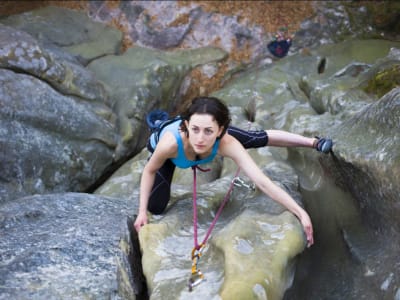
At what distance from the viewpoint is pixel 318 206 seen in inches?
203

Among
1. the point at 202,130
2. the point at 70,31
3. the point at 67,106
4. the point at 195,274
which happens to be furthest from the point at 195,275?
the point at 70,31

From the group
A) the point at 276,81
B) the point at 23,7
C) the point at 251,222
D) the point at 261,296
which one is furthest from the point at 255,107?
the point at 23,7

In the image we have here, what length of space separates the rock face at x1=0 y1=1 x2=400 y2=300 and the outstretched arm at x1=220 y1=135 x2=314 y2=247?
12cm

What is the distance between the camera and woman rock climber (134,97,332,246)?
3805 mm

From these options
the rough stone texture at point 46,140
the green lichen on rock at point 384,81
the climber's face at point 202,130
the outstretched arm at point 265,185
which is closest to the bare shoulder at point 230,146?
the outstretched arm at point 265,185

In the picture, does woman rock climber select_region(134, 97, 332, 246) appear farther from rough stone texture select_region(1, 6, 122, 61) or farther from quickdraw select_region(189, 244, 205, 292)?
rough stone texture select_region(1, 6, 122, 61)

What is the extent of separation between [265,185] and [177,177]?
2972 mm

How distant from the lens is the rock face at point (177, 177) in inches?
143

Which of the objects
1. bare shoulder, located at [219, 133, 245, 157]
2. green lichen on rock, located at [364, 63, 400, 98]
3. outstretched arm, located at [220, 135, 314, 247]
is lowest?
outstretched arm, located at [220, 135, 314, 247]

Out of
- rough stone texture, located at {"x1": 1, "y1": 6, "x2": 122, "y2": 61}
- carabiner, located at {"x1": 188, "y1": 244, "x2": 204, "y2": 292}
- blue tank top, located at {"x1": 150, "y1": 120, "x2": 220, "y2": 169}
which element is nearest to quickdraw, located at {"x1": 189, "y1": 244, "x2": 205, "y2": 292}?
carabiner, located at {"x1": 188, "y1": 244, "x2": 204, "y2": 292}

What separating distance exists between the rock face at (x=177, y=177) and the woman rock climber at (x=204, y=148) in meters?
0.18

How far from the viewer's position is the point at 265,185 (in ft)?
13.2

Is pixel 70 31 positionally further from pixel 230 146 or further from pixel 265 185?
pixel 265 185

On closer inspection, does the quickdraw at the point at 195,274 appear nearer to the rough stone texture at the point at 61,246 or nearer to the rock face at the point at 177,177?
the rock face at the point at 177,177
